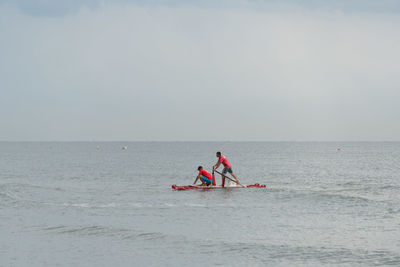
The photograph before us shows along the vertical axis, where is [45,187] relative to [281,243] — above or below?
above

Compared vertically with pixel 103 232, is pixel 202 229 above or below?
below

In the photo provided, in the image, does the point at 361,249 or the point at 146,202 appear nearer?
the point at 361,249

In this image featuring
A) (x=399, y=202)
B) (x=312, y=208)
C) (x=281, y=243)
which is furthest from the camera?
(x=399, y=202)

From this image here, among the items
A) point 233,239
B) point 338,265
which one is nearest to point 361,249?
point 338,265

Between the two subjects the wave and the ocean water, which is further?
the wave

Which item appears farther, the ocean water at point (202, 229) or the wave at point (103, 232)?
the wave at point (103, 232)

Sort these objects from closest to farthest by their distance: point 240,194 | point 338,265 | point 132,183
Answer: point 338,265 < point 240,194 < point 132,183

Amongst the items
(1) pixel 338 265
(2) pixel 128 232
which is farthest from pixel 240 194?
(1) pixel 338 265

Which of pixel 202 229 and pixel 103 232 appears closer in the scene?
pixel 103 232

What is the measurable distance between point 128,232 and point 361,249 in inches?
327

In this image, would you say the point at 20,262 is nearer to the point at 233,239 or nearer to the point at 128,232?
the point at 128,232

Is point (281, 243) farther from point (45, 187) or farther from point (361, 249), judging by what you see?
point (45, 187)

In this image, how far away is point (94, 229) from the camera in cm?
1970

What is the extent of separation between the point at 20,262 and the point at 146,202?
1374 centimetres
